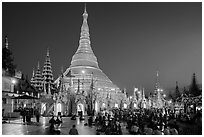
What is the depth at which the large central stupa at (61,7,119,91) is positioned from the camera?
33.1m

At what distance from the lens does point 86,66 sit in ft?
119

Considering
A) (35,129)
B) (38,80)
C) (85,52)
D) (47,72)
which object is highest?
(85,52)

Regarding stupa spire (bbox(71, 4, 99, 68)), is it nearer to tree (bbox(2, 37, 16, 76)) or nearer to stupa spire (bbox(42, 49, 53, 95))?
stupa spire (bbox(42, 49, 53, 95))

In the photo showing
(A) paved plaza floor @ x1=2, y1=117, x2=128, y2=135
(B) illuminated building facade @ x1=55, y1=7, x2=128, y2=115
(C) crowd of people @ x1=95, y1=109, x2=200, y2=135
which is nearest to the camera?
(C) crowd of people @ x1=95, y1=109, x2=200, y2=135

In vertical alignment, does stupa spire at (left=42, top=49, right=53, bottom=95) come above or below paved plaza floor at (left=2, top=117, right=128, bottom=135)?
above

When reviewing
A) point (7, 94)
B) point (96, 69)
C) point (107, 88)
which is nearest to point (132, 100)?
point (107, 88)

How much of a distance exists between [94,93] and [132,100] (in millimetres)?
10763

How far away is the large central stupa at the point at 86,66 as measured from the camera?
33094 mm

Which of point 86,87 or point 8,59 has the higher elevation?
point 8,59

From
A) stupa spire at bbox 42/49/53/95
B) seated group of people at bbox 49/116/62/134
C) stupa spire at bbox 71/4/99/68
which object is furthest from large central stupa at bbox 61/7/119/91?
seated group of people at bbox 49/116/62/134

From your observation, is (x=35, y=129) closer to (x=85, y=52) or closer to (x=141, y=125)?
(x=141, y=125)

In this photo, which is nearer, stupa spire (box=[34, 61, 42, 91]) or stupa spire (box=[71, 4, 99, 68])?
stupa spire (box=[34, 61, 42, 91])

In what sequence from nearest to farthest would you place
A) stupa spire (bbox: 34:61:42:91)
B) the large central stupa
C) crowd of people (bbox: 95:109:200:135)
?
1. crowd of people (bbox: 95:109:200:135)
2. stupa spire (bbox: 34:61:42:91)
3. the large central stupa

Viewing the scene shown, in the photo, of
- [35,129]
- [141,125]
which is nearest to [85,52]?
[35,129]
